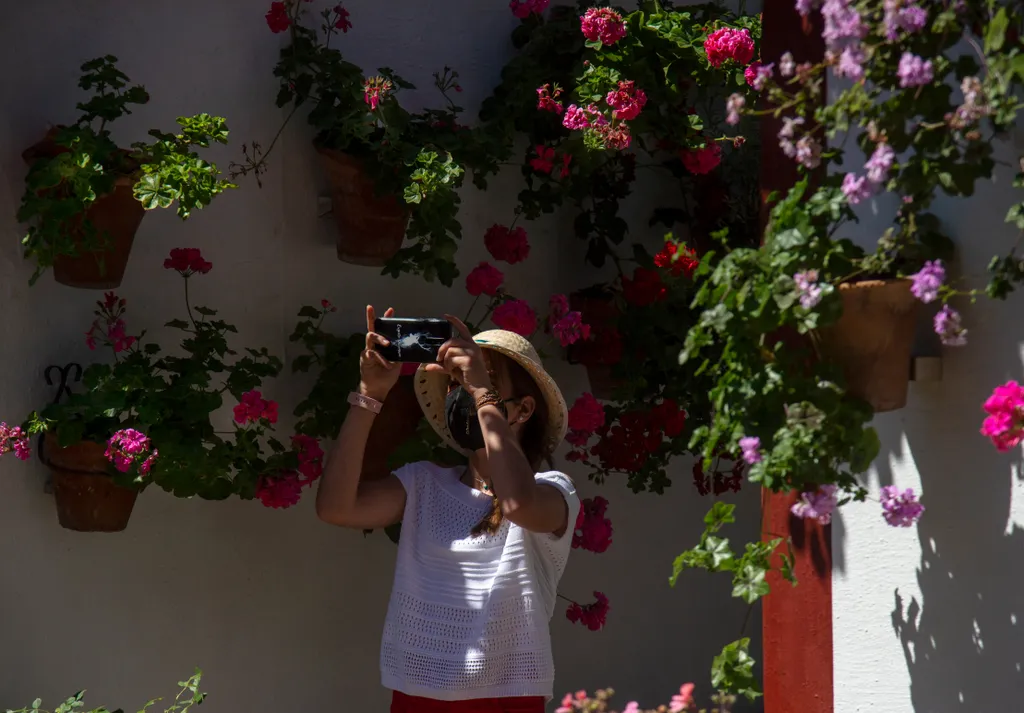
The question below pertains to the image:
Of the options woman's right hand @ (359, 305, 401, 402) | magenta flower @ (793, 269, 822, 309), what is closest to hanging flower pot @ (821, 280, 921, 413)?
magenta flower @ (793, 269, 822, 309)

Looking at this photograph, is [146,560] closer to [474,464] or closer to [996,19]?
[474,464]

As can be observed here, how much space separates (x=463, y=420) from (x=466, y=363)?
0.68 feet

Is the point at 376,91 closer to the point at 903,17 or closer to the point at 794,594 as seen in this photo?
the point at 794,594

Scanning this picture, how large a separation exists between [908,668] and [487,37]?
2.52 meters

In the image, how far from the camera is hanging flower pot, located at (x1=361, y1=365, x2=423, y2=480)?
413cm

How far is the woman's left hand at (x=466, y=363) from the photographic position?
3.04m

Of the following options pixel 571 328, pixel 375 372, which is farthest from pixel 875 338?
pixel 571 328

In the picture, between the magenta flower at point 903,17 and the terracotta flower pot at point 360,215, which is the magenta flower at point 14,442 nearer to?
the terracotta flower pot at point 360,215

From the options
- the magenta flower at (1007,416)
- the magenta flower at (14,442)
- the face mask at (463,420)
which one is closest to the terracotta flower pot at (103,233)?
the magenta flower at (14,442)

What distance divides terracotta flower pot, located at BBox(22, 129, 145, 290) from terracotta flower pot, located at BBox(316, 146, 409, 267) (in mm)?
586

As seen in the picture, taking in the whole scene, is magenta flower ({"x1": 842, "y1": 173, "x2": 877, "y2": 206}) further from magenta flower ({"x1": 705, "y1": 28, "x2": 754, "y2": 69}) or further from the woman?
Answer: magenta flower ({"x1": 705, "y1": 28, "x2": 754, "y2": 69})

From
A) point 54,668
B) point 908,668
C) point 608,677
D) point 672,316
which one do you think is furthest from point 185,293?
point 908,668

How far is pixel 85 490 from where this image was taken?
3.66 m

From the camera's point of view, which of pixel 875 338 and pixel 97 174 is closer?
pixel 875 338
